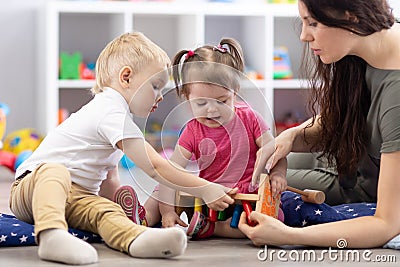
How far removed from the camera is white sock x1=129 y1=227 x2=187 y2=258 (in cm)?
130

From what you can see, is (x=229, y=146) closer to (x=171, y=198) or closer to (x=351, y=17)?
(x=171, y=198)

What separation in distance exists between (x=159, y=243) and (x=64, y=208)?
19 cm

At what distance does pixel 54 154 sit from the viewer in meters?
1.60

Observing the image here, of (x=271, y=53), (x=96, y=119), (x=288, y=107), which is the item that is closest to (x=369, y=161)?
(x=96, y=119)

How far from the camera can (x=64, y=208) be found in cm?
139

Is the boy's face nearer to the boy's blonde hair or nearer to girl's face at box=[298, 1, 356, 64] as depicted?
the boy's blonde hair

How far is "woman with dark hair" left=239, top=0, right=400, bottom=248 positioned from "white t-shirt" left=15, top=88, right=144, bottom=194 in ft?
1.02

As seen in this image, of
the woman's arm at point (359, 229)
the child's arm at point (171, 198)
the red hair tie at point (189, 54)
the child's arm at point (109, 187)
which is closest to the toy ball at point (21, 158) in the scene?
the child's arm at point (109, 187)

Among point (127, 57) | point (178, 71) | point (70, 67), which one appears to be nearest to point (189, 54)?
point (178, 71)

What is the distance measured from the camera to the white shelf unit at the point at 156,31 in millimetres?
3387

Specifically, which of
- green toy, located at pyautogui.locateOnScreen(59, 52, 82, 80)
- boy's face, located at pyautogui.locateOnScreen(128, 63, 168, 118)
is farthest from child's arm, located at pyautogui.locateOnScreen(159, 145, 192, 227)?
green toy, located at pyautogui.locateOnScreen(59, 52, 82, 80)

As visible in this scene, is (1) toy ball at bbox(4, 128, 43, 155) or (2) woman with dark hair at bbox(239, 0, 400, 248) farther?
(1) toy ball at bbox(4, 128, 43, 155)

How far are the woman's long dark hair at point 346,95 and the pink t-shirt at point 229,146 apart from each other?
202mm

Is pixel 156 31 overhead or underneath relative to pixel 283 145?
overhead
